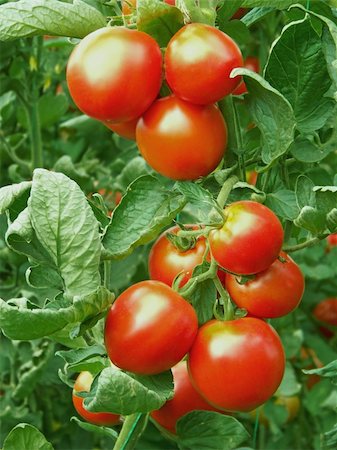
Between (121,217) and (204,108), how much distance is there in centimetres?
12

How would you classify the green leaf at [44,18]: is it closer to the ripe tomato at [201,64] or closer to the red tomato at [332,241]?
the ripe tomato at [201,64]

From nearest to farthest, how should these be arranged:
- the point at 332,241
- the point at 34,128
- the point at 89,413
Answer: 1. the point at 89,413
2. the point at 34,128
3. the point at 332,241

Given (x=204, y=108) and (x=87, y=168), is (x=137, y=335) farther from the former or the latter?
(x=87, y=168)

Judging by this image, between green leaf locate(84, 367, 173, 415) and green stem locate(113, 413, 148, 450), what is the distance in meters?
0.10

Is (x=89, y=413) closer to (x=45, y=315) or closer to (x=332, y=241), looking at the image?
(x=45, y=315)

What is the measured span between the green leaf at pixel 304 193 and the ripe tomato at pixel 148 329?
0.14 m

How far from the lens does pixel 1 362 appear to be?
154cm

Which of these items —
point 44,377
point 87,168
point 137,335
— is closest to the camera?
point 137,335

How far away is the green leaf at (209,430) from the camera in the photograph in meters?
0.88

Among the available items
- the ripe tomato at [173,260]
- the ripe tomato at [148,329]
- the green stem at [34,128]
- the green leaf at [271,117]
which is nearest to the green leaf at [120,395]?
the ripe tomato at [148,329]

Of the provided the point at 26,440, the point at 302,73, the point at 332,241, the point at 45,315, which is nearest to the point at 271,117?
the point at 302,73

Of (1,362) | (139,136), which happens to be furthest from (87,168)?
(139,136)

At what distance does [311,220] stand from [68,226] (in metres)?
0.21

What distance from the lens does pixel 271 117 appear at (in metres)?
0.81
